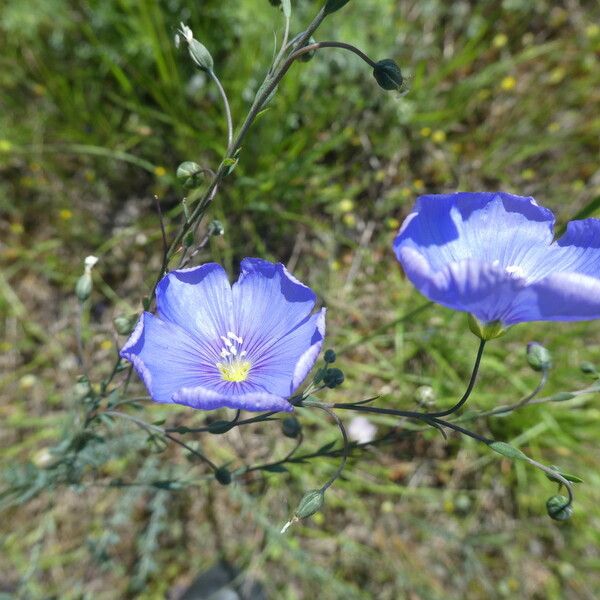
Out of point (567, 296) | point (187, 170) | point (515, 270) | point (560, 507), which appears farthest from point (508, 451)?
point (187, 170)

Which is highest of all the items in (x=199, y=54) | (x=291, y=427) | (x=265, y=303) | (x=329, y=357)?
(x=199, y=54)

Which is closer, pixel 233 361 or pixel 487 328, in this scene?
pixel 487 328

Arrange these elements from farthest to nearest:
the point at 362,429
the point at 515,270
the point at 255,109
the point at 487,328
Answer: the point at 362,429 < the point at 515,270 < the point at 487,328 < the point at 255,109

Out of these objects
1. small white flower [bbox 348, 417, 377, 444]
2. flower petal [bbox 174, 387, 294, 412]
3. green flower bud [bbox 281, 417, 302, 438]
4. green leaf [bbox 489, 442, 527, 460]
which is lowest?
small white flower [bbox 348, 417, 377, 444]

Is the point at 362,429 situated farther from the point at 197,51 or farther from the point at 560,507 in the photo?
the point at 197,51

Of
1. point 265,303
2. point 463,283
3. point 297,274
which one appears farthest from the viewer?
point 297,274

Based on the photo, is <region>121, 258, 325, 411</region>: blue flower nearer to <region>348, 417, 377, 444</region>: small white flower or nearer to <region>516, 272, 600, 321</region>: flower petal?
<region>516, 272, 600, 321</region>: flower petal

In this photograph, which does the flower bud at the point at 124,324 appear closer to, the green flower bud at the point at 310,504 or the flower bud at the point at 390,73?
the green flower bud at the point at 310,504

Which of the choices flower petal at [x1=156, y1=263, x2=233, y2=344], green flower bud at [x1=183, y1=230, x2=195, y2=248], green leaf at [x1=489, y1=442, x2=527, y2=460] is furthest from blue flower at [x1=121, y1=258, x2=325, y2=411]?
green leaf at [x1=489, y1=442, x2=527, y2=460]
